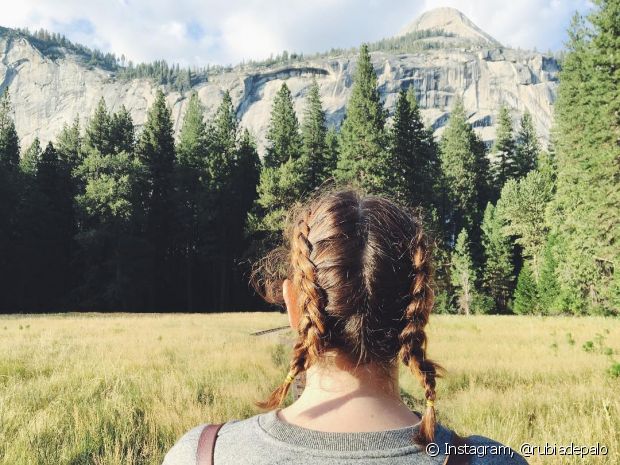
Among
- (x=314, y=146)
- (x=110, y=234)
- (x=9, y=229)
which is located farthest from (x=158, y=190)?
(x=314, y=146)

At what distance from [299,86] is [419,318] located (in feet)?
561

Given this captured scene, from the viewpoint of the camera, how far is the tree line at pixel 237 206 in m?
33.3

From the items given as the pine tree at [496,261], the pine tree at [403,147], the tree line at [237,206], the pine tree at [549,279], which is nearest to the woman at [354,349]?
the tree line at [237,206]

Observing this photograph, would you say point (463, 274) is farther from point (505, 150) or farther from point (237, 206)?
point (237, 206)

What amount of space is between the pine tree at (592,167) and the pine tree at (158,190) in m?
30.2

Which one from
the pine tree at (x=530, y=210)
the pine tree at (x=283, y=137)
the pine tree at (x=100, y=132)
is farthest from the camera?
the pine tree at (x=283, y=137)

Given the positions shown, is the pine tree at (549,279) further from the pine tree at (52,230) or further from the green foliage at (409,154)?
the pine tree at (52,230)

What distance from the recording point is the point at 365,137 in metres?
33.7

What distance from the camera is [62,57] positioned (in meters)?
182

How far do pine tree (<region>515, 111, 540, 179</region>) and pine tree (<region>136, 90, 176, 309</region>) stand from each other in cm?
3589

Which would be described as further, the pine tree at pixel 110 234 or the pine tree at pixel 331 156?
the pine tree at pixel 331 156

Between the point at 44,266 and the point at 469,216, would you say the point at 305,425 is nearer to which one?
the point at 44,266

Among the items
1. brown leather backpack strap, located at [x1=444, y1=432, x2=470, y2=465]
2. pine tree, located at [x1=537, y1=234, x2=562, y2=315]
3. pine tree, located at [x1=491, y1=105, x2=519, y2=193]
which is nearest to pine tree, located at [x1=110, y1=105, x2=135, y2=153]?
pine tree, located at [x1=537, y1=234, x2=562, y2=315]

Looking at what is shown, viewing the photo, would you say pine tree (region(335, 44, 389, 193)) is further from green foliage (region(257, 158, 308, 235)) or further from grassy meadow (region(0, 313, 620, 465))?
grassy meadow (region(0, 313, 620, 465))
